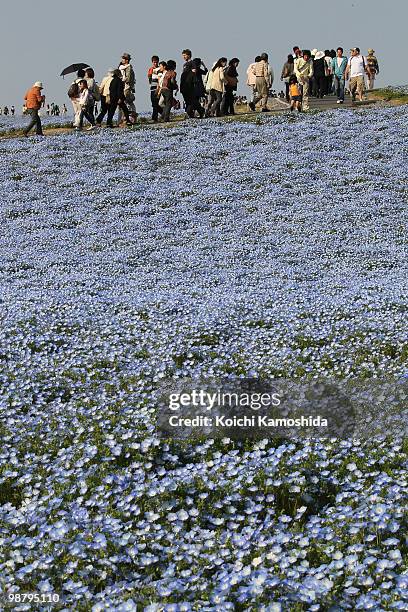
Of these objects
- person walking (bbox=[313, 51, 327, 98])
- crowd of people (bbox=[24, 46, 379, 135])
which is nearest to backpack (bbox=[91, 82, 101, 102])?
crowd of people (bbox=[24, 46, 379, 135])

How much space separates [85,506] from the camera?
5.60 metres

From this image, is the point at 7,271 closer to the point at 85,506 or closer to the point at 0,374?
the point at 0,374

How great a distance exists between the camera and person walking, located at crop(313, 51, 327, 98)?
35.7 meters

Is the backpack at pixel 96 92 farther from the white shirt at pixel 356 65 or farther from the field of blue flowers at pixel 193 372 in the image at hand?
the white shirt at pixel 356 65

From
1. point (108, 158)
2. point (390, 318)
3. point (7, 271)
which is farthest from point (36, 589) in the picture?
point (108, 158)

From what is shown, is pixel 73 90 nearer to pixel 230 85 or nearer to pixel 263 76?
pixel 230 85

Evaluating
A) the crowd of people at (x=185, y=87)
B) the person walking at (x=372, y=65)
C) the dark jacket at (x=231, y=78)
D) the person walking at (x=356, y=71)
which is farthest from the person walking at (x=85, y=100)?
the person walking at (x=372, y=65)

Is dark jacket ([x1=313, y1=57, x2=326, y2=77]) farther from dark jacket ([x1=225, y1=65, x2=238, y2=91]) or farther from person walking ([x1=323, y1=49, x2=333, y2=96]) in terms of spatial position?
dark jacket ([x1=225, y1=65, x2=238, y2=91])

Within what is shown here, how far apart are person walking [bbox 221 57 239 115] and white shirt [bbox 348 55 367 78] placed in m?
5.02

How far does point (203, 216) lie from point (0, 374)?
11.1m

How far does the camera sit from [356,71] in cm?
2916

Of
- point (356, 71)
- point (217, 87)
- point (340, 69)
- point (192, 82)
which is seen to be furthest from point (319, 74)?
point (192, 82)

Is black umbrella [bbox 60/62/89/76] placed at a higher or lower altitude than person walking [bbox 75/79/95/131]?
higher

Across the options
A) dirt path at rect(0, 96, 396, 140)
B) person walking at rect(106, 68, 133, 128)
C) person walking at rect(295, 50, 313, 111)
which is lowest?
dirt path at rect(0, 96, 396, 140)
